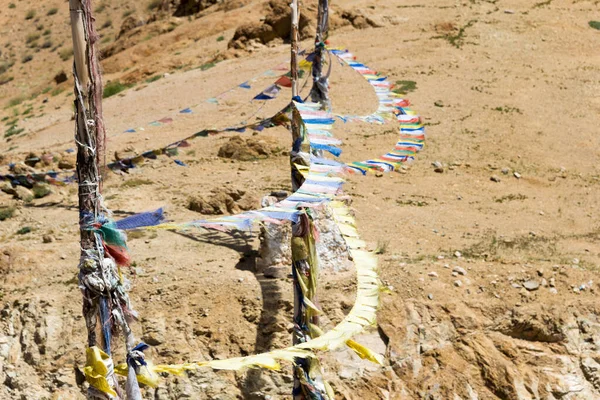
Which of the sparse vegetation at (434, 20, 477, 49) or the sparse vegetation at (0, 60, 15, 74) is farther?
the sparse vegetation at (0, 60, 15, 74)

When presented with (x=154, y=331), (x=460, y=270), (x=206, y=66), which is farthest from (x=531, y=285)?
(x=206, y=66)

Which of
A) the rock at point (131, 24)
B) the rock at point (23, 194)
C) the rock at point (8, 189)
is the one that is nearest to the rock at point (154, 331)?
the rock at point (23, 194)

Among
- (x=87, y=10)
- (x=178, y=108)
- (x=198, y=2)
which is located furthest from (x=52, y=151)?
(x=198, y=2)

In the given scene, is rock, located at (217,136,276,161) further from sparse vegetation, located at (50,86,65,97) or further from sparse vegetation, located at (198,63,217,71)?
sparse vegetation, located at (50,86,65,97)

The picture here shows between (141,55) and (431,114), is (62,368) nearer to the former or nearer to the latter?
(431,114)

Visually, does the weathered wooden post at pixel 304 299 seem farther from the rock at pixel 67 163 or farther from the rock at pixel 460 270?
the rock at pixel 67 163

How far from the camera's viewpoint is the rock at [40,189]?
41.9ft

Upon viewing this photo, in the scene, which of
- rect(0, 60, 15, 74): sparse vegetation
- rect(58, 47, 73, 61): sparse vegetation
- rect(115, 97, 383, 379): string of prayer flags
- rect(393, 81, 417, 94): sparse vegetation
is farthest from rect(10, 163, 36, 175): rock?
rect(0, 60, 15, 74): sparse vegetation

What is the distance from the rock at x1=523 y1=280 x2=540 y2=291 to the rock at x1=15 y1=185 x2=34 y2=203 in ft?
22.3

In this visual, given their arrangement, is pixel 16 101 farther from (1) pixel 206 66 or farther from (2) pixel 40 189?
(2) pixel 40 189

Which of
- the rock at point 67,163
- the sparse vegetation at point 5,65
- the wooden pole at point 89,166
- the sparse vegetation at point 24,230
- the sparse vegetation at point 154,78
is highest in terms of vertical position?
the wooden pole at point 89,166

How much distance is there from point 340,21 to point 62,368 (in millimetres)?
14897

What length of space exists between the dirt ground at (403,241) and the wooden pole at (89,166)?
270cm

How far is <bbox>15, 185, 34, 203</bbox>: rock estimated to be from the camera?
12679 mm
